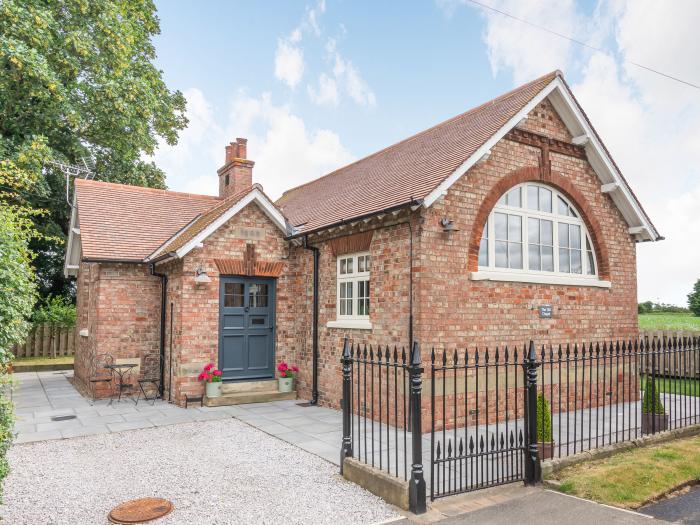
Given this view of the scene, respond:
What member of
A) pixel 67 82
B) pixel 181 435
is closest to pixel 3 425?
pixel 181 435

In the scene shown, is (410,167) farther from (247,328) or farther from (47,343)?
(47,343)

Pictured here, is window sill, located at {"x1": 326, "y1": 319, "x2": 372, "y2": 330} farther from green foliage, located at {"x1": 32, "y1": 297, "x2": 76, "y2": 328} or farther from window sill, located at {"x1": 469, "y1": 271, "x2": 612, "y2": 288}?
green foliage, located at {"x1": 32, "y1": 297, "x2": 76, "y2": 328}

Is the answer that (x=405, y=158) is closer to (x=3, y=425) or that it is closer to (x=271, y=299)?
(x=271, y=299)

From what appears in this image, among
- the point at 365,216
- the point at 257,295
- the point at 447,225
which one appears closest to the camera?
the point at 447,225

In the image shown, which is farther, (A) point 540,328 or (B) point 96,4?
(B) point 96,4

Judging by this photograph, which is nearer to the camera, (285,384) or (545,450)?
(545,450)

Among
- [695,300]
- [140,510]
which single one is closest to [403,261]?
[140,510]

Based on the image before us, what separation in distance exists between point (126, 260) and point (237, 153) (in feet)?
16.7

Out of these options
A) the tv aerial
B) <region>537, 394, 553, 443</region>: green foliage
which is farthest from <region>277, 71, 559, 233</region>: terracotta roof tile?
the tv aerial

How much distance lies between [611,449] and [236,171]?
11.8 metres

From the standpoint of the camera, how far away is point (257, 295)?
12156mm

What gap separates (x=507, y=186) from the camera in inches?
396

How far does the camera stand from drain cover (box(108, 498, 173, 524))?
16.9 ft

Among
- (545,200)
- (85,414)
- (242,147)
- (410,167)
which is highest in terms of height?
(242,147)
